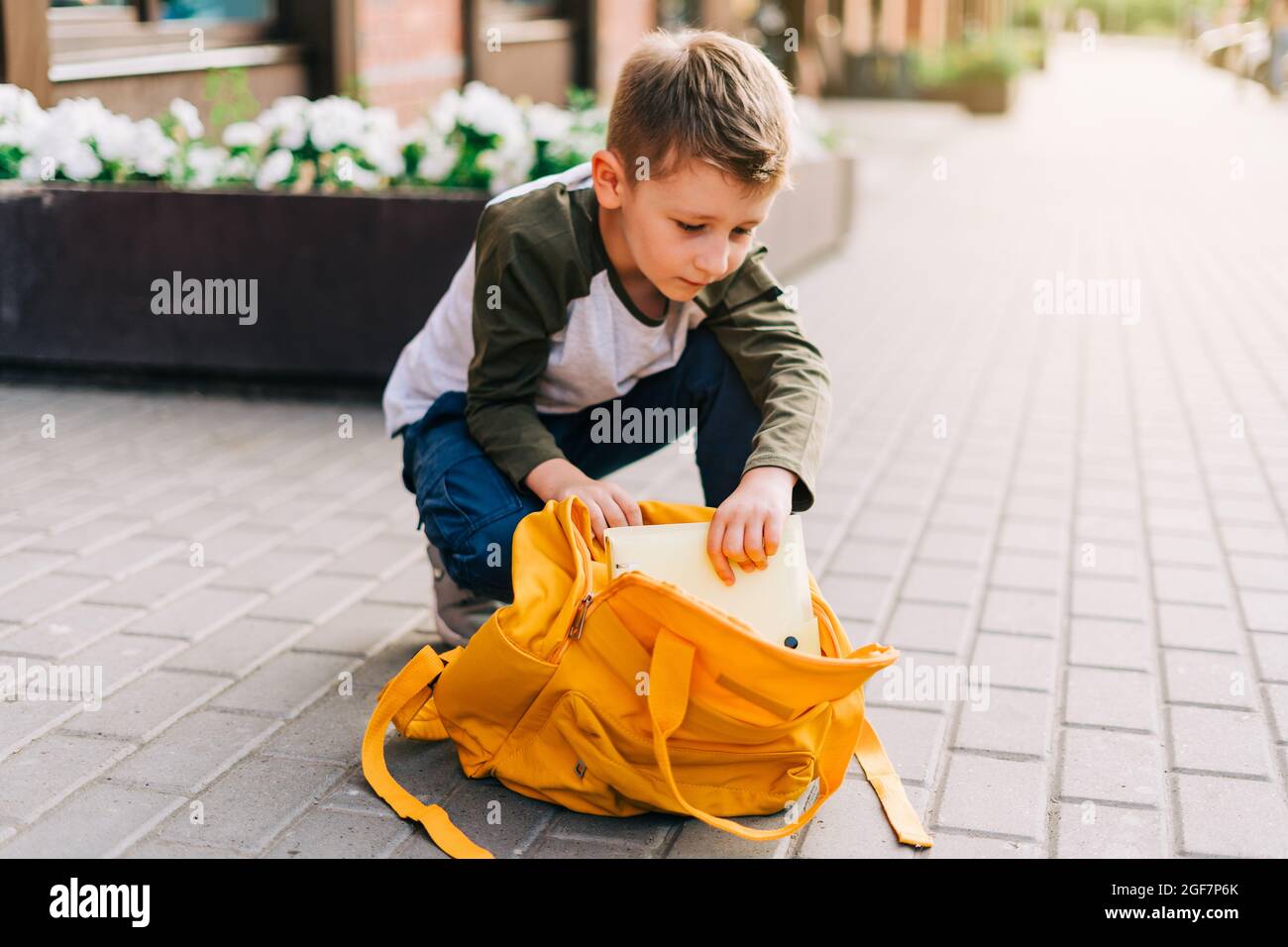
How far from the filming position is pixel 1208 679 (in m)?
3.17

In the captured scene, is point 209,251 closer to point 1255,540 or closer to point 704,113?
point 704,113

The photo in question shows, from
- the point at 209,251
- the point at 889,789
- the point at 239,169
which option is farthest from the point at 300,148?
the point at 889,789

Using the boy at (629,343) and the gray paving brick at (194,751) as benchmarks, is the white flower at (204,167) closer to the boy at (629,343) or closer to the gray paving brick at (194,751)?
the boy at (629,343)

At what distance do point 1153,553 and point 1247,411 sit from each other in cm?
197

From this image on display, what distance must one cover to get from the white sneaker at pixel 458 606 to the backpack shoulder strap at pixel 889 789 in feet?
2.89

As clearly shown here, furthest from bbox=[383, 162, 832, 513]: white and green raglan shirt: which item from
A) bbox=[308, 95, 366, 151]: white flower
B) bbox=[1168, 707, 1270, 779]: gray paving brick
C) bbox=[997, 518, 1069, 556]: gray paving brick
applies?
bbox=[308, 95, 366, 151]: white flower

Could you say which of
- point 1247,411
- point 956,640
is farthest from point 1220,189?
point 956,640

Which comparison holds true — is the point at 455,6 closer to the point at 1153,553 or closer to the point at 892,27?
the point at 1153,553

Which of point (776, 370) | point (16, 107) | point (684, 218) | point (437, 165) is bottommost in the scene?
point (776, 370)

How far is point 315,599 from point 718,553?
4.73 feet

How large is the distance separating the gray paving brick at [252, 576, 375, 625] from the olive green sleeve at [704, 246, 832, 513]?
1.16 m

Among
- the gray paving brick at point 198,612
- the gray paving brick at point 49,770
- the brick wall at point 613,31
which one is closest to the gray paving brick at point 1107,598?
the gray paving brick at point 198,612

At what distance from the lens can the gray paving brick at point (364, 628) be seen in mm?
3252

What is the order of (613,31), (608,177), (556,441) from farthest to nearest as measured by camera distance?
(613,31), (556,441), (608,177)
